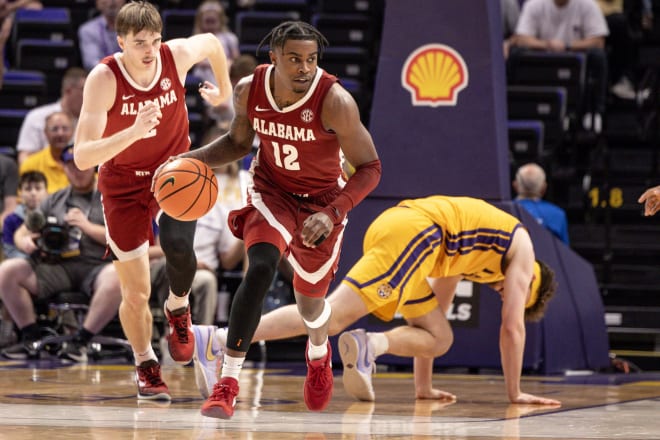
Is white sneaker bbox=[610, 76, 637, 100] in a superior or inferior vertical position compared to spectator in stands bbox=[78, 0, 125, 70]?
inferior

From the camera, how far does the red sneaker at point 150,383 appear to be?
6012mm

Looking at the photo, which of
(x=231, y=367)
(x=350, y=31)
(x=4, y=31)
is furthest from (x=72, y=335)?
(x=350, y=31)

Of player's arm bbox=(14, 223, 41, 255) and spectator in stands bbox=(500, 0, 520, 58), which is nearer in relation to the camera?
player's arm bbox=(14, 223, 41, 255)

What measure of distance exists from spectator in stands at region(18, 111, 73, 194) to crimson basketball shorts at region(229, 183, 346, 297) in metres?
4.67

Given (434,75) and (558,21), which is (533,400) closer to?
(434,75)

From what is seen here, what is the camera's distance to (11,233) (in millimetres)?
9273

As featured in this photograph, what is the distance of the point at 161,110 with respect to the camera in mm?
5844

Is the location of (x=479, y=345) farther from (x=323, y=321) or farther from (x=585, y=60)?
(x=585, y=60)

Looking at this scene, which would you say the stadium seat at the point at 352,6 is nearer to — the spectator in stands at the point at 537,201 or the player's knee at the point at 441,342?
the spectator in stands at the point at 537,201

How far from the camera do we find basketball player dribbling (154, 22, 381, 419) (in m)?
4.96

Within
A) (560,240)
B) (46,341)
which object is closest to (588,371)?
(560,240)

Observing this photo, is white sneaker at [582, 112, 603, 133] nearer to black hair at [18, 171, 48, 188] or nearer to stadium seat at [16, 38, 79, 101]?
black hair at [18, 171, 48, 188]

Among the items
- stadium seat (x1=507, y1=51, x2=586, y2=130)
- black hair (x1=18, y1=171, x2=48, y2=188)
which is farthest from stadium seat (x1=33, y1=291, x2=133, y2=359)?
stadium seat (x1=507, y1=51, x2=586, y2=130)

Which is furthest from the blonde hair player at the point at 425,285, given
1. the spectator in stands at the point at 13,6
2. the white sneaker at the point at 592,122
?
the spectator in stands at the point at 13,6
